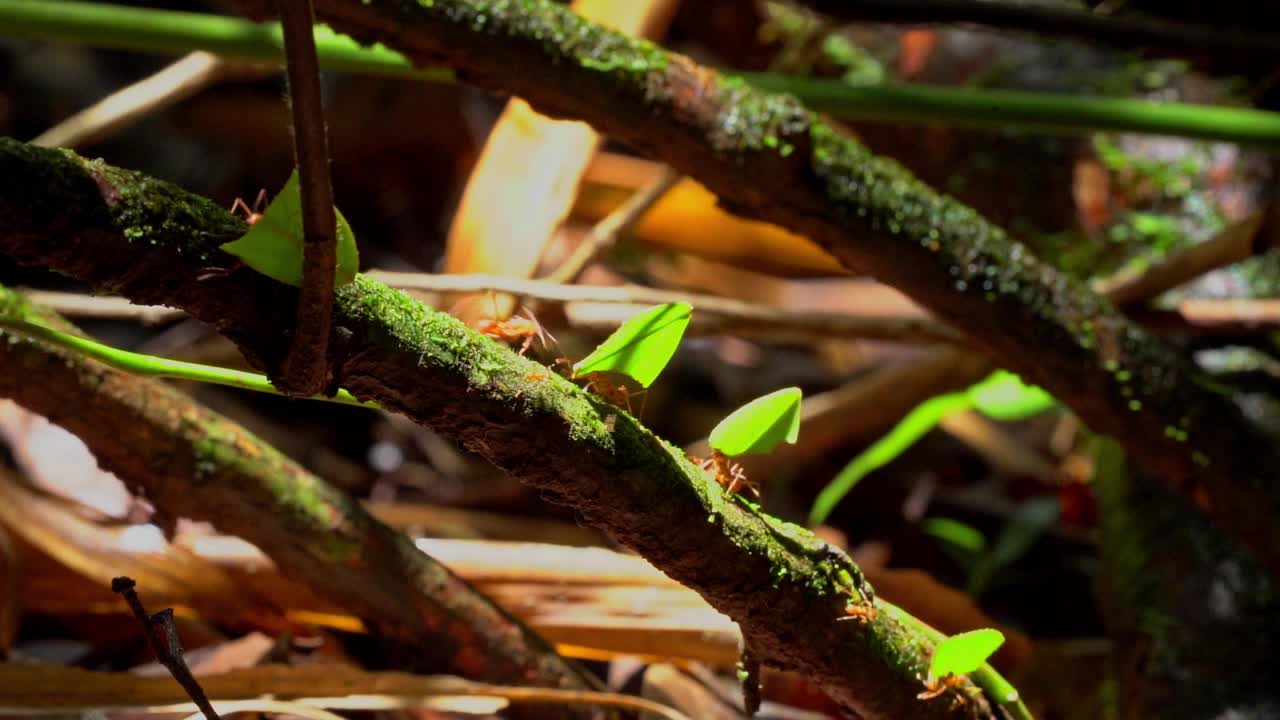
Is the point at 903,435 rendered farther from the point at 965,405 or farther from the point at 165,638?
the point at 165,638

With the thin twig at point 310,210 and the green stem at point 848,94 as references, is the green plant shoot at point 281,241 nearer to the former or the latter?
the thin twig at point 310,210

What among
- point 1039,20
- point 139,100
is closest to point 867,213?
point 1039,20

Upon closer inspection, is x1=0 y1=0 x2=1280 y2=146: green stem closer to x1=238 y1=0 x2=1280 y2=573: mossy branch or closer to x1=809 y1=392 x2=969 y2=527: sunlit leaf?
x1=238 y1=0 x2=1280 y2=573: mossy branch

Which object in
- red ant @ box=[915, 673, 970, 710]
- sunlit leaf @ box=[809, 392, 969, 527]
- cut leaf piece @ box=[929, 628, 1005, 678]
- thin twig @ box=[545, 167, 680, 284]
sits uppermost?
thin twig @ box=[545, 167, 680, 284]

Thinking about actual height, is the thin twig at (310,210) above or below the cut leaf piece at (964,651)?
above

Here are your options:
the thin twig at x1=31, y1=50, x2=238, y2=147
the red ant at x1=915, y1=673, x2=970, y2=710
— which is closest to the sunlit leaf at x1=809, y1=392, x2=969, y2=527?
the red ant at x1=915, y1=673, x2=970, y2=710

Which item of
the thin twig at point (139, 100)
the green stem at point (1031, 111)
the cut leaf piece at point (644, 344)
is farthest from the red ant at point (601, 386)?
the thin twig at point (139, 100)

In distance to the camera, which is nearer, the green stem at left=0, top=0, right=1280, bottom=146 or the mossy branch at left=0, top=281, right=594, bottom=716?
the mossy branch at left=0, top=281, right=594, bottom=716
